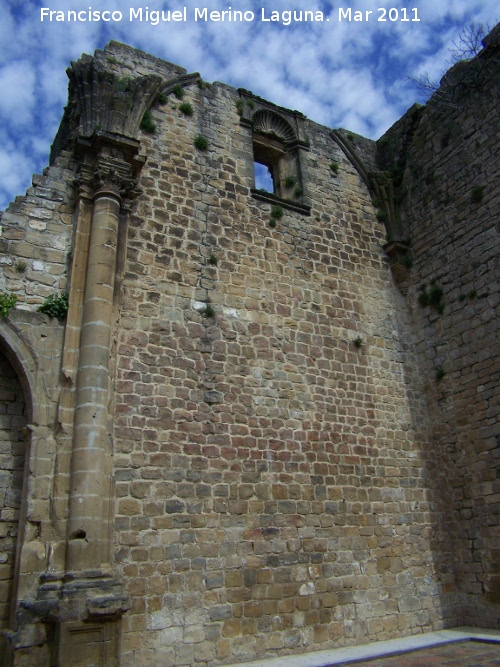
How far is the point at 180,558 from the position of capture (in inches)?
291

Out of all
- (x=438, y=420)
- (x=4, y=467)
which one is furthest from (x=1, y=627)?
(x=438, y=420)

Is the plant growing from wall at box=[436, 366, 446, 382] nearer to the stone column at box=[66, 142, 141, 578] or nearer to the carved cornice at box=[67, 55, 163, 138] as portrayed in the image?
the stone column at box=[66, 142, 141, 578]

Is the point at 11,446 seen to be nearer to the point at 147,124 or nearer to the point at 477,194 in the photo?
the point at 147,124

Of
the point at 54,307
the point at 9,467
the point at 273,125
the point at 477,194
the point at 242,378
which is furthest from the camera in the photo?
the point at 273,125

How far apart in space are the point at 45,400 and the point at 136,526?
6.31ft

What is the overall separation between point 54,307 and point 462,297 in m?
7.02

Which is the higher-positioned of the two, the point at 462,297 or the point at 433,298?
the point at 433,298

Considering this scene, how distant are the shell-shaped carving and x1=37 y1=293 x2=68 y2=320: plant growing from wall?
5798 mm

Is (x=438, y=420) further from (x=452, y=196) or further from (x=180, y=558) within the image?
(x=180, y=558)

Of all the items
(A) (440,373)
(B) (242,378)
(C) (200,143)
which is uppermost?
(C) (200,143)

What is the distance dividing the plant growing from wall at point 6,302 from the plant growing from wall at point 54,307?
0.33 metres

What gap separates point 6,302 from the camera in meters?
7.40

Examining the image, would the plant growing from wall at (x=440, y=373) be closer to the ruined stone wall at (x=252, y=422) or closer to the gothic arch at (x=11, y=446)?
the ruined stone wall at (x=252, y=422)

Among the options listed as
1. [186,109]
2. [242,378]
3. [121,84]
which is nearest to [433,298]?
[242,378]
